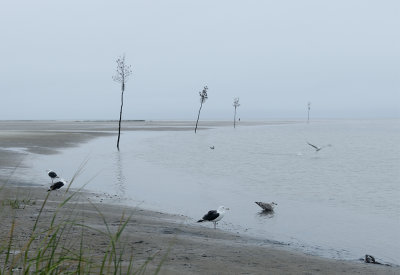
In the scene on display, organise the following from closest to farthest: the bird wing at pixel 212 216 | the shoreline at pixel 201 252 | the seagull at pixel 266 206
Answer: the shoreline at pixel 201 252 → the bird wing at pixel 212 216 → the seagull at pixel 266 206

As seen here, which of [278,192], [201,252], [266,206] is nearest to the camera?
[201,252]

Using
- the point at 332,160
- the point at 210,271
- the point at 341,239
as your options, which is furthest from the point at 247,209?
the point at 332,160

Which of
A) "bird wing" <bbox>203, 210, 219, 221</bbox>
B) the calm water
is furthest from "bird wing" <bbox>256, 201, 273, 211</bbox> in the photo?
"bird wing" <bbox>203, 210, 219, 221</bbox>

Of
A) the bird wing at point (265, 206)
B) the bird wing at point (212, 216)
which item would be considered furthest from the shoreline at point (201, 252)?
the bird wing at point (265, 206)

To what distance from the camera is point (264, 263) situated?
657cm

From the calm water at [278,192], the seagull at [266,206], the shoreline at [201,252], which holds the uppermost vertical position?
the shoreline at [201,252]

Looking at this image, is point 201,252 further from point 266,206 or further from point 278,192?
point 278,192

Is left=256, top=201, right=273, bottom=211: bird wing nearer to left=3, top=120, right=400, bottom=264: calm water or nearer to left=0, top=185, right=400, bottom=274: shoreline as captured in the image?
left=3, top=120, right=400, bottom=264: calm water

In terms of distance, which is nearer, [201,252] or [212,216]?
[201,252]

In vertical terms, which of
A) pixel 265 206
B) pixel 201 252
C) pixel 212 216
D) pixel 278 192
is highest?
pixel 201 252

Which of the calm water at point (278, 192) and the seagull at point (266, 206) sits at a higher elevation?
the seagull at point (266, 206)

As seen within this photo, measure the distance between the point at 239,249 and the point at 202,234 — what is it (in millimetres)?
1796

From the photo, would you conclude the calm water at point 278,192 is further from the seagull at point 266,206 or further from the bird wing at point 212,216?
the bird wing at point 212,216

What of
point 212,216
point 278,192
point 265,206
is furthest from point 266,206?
point 278,192
